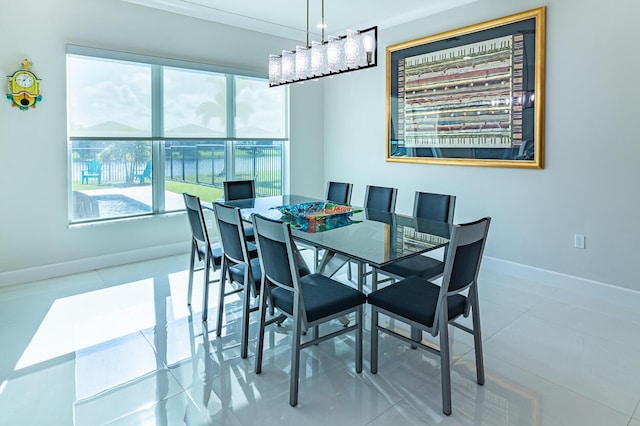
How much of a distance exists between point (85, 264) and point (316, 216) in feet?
8.70

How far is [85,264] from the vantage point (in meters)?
4.18

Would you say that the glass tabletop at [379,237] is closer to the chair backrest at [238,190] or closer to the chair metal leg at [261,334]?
the chair metal leg at [261,334]

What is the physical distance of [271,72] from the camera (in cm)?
344

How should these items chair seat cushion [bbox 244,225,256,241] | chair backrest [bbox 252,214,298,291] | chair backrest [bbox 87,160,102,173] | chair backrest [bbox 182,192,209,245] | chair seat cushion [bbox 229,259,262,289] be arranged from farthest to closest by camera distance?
chair backrest [bbox 87,160,102,173], chair seat cushion [bbox 244,225,256,241], chair backrest [bbox 182,192,209,245], chair seat cushion [bbox 229,259,262,289], chair backrest [bbox 252,214,298,291]

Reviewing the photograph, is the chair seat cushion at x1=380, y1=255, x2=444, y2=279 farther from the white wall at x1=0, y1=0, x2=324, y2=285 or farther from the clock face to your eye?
the clock face

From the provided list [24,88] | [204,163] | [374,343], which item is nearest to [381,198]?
[374,343]

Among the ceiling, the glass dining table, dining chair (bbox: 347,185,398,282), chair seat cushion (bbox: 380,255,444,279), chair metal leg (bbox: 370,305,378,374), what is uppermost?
the ceiling

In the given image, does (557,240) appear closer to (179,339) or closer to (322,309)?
(322,309)

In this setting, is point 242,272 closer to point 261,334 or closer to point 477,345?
point 261,334

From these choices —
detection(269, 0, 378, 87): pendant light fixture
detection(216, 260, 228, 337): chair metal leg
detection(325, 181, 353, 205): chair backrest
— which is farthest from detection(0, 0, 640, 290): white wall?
detection(216, 260, 228, 337): chair metal leg

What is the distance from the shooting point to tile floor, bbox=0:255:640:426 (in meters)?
1.98

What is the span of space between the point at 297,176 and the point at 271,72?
8.37 ft

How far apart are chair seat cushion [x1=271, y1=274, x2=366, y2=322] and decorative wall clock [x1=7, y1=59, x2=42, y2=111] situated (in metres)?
3.07

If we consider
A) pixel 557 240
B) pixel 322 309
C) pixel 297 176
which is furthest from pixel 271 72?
pixel 557 240
